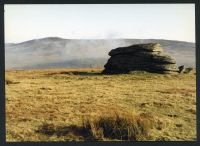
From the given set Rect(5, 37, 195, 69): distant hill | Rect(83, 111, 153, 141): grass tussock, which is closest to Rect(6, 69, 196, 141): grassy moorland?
Rect(83, 111, 153, 141): grass tussock

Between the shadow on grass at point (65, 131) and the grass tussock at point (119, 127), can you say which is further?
the shadow on grass at point (65, 131)

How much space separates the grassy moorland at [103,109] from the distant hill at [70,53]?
35315 millimetres

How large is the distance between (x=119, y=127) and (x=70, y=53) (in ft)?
186

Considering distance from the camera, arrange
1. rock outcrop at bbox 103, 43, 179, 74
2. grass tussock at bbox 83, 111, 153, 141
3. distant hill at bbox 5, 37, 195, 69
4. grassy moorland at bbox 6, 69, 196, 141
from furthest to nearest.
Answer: distant hill at bbox 5, 37, 195, 69
rock outcrop at bbox 103, 43, 179, 74
grassy moorland at bbox 6, 69, 196, 141
grass tussock at bbox 83, 111, 153, 141

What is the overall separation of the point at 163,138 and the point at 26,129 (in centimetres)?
356

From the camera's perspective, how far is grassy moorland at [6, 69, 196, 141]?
36.2ft

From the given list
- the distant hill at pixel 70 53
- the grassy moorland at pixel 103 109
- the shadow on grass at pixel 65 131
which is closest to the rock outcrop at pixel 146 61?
the grassy moorland at pixel 103 109

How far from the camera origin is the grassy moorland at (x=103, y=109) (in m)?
11.0

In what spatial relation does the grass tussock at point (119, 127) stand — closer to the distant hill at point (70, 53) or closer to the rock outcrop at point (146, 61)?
the rock outcrop at point (146, 61)

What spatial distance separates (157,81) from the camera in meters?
22.0

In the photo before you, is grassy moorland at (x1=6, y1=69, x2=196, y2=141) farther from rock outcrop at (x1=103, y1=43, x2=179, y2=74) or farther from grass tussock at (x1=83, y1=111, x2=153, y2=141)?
rock outcrop at (x1=103, y1=43, x2=179, y2=74)

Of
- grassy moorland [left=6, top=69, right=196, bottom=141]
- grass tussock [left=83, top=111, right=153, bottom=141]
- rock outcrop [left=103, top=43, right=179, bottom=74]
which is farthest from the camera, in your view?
rock outcrop [left=103, top=43, right=179, bottom=74]

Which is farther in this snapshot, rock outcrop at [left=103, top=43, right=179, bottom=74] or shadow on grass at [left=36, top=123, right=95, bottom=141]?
rock outcrop at [left=103, top=43, right=179, bottom=74]

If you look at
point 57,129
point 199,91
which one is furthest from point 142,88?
point 199,91
